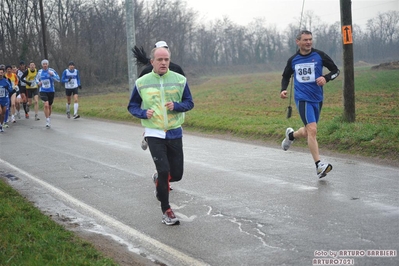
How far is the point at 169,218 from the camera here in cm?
667

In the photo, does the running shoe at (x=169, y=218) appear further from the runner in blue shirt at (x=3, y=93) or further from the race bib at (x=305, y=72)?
the runner in blue shirt at (x=3, y=93)

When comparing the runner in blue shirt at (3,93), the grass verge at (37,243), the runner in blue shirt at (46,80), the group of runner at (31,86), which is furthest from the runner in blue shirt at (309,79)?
the runner in blue shirt at (46,80)

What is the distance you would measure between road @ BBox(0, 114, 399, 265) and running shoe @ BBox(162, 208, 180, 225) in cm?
7

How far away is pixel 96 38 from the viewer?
7431 centimetres

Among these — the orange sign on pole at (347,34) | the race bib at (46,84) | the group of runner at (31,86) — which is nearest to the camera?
the orange sign on pole at (347,34)

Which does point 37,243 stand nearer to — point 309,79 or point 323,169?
point 323,169

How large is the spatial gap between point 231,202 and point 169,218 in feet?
3.77

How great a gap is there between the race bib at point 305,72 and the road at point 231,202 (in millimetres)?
1430

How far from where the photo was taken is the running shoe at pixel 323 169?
8.64 m

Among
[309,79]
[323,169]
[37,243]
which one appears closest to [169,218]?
[37,243]

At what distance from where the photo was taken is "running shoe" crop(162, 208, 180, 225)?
21.7 feet

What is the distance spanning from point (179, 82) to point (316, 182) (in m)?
2.82

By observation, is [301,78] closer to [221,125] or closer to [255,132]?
[255,132]

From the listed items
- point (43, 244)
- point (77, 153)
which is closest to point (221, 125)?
point (77, 153)
